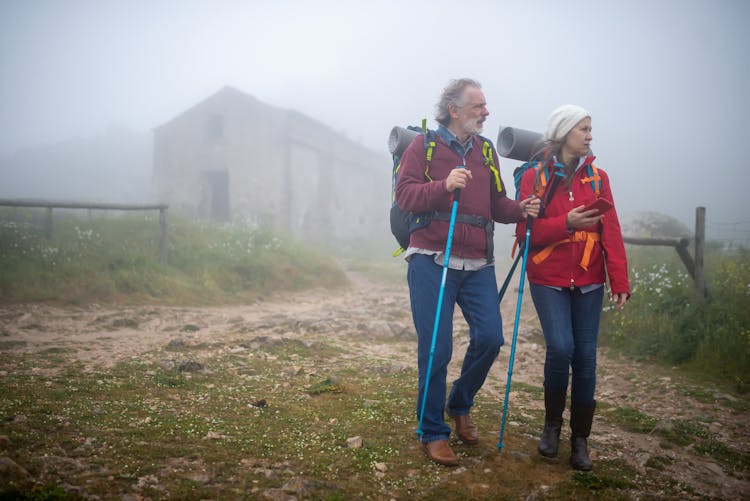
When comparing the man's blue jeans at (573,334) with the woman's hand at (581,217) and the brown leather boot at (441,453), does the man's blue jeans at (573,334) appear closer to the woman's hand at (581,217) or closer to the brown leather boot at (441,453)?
the woman's hand at (581,217)

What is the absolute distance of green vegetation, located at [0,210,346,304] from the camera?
8.24 metres

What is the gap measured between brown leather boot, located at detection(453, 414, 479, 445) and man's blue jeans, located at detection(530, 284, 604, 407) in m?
0.56

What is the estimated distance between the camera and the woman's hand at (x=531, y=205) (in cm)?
307

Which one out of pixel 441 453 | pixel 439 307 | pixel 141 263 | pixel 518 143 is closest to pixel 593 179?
pixel 518 143

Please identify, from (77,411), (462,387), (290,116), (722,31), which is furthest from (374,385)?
(722,31)

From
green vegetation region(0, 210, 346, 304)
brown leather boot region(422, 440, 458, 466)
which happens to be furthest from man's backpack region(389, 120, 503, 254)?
green vegetation region(0, 210, 346, 304)

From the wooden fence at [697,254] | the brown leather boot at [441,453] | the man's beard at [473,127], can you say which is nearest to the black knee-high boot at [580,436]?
the brown leather boot at [441,453]

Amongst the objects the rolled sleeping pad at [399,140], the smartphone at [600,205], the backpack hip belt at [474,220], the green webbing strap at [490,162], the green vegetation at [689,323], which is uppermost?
the rolled sleeping pad at [399,140]

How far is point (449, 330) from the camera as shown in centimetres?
302

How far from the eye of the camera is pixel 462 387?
3131 mm

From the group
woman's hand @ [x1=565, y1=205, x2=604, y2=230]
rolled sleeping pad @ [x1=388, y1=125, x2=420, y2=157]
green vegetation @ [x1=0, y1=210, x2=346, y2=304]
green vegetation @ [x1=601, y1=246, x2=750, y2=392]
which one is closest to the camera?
woman's hand @ [x1=565, y1=205, x2=604, y2=230]

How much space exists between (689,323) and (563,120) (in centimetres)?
424

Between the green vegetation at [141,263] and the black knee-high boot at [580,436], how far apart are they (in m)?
7.68

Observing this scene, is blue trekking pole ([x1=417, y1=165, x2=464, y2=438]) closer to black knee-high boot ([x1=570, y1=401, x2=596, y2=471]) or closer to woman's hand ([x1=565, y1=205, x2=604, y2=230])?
woman's hand ([x1=565, y1=205, x2=604, y2=230])
